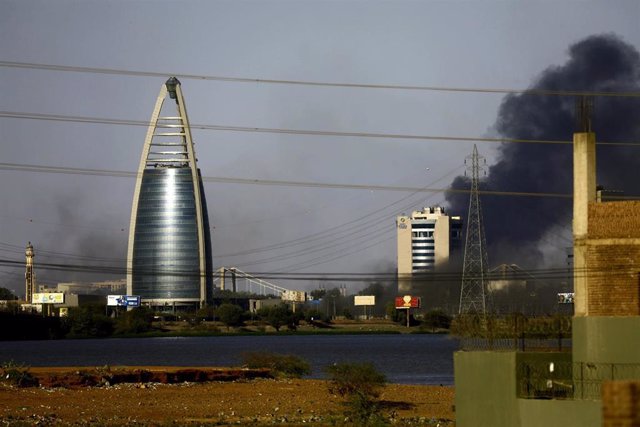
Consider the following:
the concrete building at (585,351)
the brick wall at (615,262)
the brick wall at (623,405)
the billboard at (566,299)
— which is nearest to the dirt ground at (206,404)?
the concrete building at (585,351)

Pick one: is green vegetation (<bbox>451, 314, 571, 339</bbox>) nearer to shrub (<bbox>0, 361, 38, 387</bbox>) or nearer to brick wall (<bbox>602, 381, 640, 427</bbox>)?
brick wall (<bbox>602, 381, 640, 427</bbox>)

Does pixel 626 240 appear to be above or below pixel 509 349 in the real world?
above

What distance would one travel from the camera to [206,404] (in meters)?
54.5

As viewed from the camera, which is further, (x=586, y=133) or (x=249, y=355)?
(x=249, y=355)

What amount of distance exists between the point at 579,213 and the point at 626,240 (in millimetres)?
1542

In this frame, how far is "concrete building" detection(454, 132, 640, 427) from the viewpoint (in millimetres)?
31031

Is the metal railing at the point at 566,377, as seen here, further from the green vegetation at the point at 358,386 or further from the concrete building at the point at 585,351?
the green vegetation at the point at 358,386

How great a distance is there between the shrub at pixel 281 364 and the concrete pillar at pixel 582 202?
41776 mm

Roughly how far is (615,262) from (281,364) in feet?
148

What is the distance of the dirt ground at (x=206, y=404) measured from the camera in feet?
157

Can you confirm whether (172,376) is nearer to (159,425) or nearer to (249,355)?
(249,355)

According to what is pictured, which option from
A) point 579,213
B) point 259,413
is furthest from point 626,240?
point 259,413

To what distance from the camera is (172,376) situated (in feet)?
221

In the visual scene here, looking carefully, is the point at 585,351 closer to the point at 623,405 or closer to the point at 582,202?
the point at 582,202
